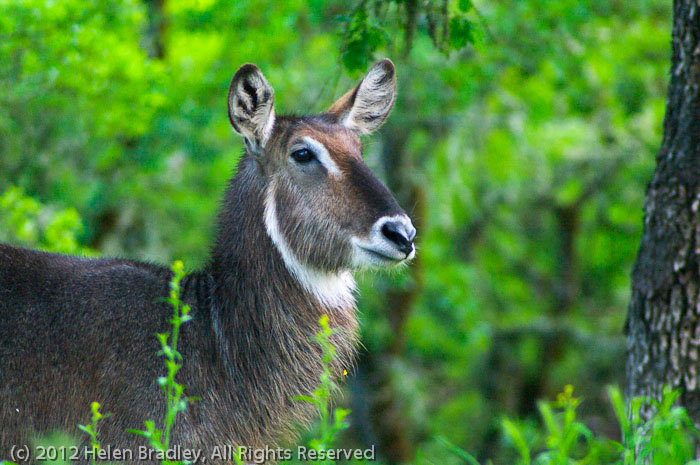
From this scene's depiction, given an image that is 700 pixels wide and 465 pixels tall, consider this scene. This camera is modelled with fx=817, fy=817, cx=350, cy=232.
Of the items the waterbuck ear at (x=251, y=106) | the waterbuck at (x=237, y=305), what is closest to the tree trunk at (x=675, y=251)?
the waterbuck at (x=237, y=305)

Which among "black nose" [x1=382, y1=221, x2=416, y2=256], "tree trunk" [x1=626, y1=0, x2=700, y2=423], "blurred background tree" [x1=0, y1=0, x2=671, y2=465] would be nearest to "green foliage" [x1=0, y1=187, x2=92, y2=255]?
"blurred background tree" [x1=0, y1=0, x2=671, y2=465]

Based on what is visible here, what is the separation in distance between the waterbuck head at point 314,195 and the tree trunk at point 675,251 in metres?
1.51

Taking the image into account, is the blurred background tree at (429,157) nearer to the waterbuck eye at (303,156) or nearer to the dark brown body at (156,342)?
the waterbuck eye at (303,156)

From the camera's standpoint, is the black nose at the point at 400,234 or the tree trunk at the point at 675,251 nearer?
the black nose at the point at 400,234

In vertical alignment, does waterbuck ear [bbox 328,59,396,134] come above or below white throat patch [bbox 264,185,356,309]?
above

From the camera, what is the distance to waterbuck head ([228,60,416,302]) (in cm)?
445

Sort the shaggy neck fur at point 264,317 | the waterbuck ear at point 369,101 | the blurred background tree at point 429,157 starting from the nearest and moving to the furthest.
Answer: the shaggy neck fur at point 264,317
the waterbuck ear at point 369,101
the blurred background tree at point 429,157

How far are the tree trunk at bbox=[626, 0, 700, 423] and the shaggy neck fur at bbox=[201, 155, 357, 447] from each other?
5.71ft

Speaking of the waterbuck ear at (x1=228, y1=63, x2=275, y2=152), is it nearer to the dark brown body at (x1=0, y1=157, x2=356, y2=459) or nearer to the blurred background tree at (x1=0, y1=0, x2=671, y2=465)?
the dark brown body at (x1=0, y1=157, x2=356, y2=459)

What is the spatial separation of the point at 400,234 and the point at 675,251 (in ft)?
5.31

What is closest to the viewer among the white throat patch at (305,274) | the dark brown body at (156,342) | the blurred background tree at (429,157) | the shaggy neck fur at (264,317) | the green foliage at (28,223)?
the dark brown body at (156,342)

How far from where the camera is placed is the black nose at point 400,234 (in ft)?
14.3

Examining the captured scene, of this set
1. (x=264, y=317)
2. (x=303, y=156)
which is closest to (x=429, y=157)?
(x=303, y=156)

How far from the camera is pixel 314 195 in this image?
467cm
